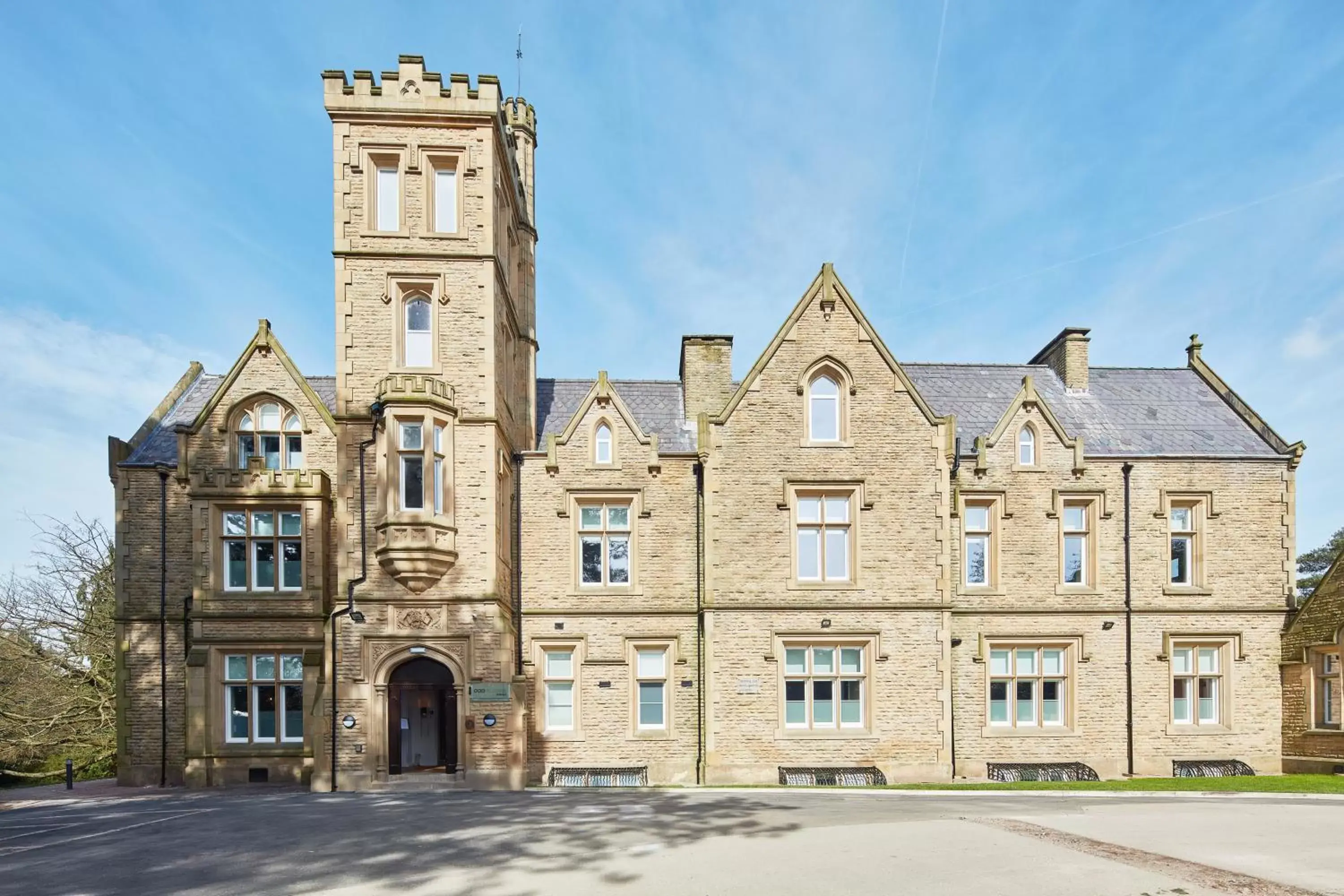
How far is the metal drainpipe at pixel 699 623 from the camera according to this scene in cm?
2056

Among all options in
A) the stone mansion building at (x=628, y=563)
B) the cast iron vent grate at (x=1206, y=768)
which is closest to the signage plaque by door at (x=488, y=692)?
the stone mansion building at (x=628, y=563)

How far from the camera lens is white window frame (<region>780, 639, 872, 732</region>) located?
806 inches

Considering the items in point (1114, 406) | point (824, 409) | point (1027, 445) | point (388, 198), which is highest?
point (388, 198)

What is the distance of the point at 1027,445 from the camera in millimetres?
22469

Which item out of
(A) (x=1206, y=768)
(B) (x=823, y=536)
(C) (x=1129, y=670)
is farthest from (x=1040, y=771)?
(B) (x=823, y=536)

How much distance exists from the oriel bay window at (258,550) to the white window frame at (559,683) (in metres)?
6.70

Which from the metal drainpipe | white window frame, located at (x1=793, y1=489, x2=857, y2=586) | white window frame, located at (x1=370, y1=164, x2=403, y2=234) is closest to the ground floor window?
the metal drainpipe

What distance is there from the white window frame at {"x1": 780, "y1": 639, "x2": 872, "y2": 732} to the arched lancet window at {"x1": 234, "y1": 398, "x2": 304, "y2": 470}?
13.9m

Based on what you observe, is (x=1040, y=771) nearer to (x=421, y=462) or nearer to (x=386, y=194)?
(x=421, y=462)

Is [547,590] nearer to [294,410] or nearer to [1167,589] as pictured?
[294,410]

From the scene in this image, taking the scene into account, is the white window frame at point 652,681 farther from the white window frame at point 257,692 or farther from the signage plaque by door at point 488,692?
the white window frame at point 257,692

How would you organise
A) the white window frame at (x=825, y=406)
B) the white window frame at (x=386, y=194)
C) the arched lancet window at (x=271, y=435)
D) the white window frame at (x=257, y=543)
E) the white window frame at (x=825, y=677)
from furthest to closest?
the arched lancet window at (x=271, y=435)
the white window frame at (x=825, y=406)
the white window frame at (x=257, y=543)
the white window frame at (x=825, y=677)
the white window frame at (x=386, y=194)

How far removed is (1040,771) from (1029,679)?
2.30 m

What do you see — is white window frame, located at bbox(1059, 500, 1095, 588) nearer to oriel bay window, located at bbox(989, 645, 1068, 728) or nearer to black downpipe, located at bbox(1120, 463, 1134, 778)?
black downpipe, located at bbox(1120, 463, 1134, 778)
